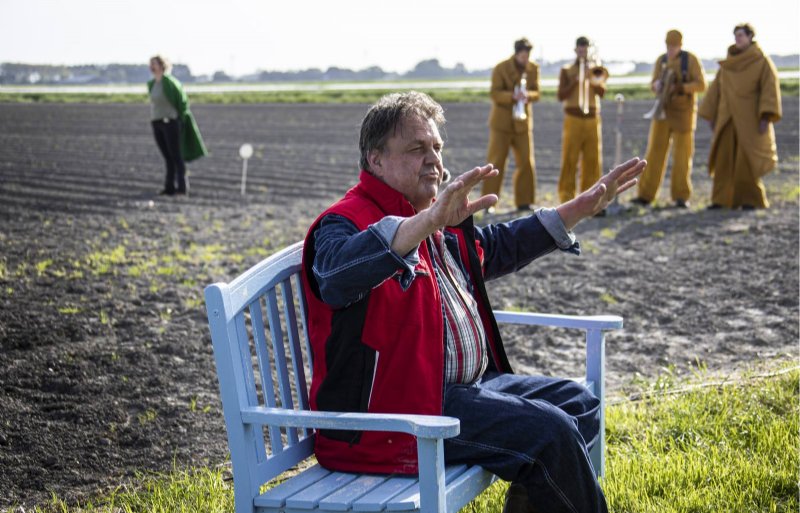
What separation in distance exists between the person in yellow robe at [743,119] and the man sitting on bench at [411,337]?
942 centimetres

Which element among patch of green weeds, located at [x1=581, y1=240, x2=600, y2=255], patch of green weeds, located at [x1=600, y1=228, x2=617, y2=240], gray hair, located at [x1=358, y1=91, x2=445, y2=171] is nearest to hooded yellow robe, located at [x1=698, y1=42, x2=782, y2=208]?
patch of green weeds, located at [x1=600, y1=228, x2=617, y2=240]

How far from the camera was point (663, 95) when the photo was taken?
12.5m

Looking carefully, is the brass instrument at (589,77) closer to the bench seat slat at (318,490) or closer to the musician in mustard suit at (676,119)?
the musician in mustard suit at (676,119)

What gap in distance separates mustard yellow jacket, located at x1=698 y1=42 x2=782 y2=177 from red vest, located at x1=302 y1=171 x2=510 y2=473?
9785mm

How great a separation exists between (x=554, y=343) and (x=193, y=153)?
329 inches

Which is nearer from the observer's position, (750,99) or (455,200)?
(455,200)

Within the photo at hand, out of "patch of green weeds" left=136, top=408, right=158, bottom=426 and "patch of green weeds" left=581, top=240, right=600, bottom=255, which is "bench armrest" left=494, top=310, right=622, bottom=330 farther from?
"patch of green weeds" left=581, top=240, right=600, bottom=255

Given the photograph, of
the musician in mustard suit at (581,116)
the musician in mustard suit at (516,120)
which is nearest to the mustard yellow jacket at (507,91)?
the musician in mustard suit at (516,120)

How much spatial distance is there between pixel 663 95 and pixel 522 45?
1.90 m

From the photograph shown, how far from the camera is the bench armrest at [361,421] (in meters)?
2.66

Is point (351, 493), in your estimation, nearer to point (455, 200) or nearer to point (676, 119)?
point (455, 200)

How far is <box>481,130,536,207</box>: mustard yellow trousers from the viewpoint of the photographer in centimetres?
1238

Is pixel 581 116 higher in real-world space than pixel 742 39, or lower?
lower

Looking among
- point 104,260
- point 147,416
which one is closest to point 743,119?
point 104,260
